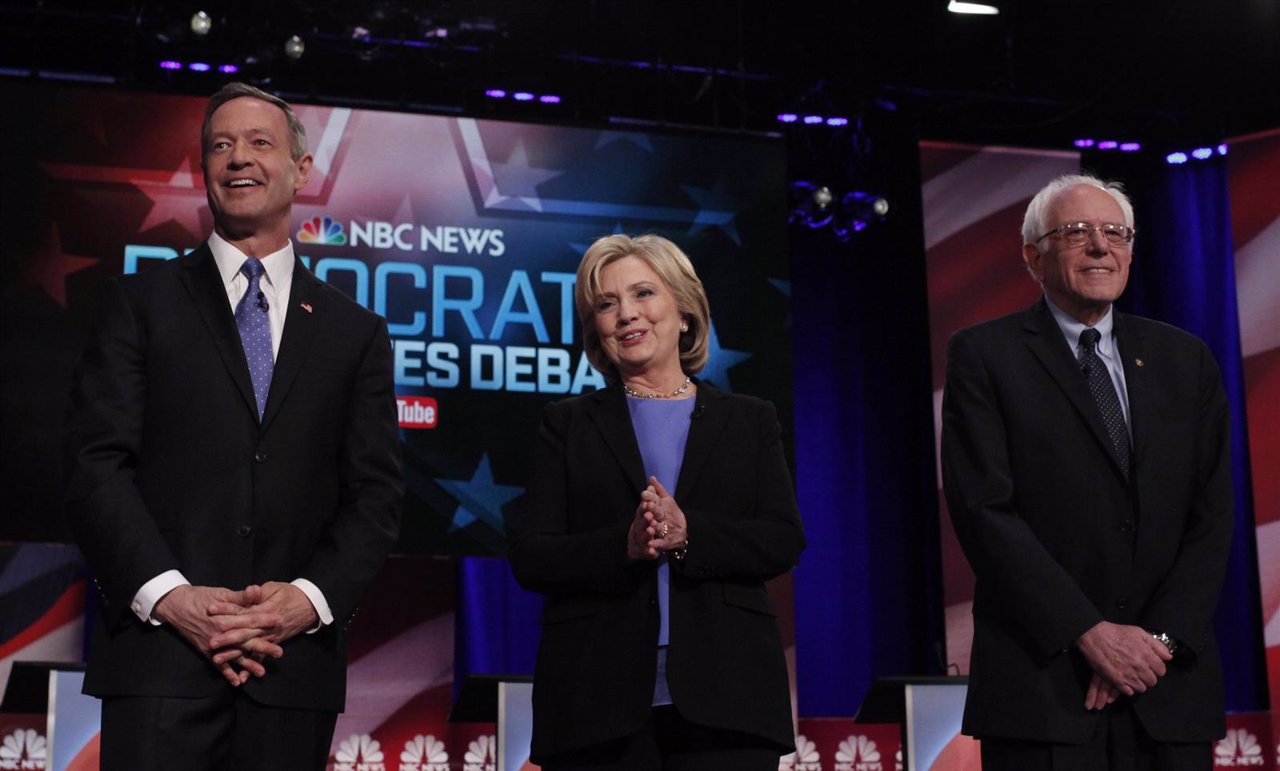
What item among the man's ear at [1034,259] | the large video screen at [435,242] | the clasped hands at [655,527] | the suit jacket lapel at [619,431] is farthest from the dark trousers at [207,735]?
the large video screen at [435,242]

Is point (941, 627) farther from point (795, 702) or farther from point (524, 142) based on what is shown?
point (524, 142)

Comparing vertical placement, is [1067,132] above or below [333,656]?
above

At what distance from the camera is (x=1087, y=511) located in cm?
276

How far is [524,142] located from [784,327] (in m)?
1.37

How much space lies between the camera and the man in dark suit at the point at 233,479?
2.29 metres

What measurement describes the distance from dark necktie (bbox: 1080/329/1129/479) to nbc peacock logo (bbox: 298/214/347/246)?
372 cm

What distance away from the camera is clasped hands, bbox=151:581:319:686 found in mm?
2277

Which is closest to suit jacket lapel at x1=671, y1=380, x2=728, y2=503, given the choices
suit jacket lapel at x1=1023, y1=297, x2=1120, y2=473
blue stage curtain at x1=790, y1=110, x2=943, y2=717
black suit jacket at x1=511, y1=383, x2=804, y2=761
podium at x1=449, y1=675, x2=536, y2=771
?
black suit jacket at x1=511, y1=383, x2=804, y2=761

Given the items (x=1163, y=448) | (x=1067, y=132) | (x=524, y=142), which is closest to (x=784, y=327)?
(x=524, y=142)

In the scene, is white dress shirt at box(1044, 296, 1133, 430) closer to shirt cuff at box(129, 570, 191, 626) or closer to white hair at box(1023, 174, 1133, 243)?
white hair at box(1023, 174, 1133, 243)

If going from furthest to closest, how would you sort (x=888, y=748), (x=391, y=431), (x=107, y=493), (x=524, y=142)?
(x=524, y=142), (x=888, y=748), (x=391, y=431), (x=107, y=493)

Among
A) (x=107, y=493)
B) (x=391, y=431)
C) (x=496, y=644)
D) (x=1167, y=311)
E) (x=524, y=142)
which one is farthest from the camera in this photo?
(x=1167, y=311)

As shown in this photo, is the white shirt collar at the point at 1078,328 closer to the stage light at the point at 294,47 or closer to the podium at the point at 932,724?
the podium at the point at 932,724

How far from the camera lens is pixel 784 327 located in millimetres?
6340
